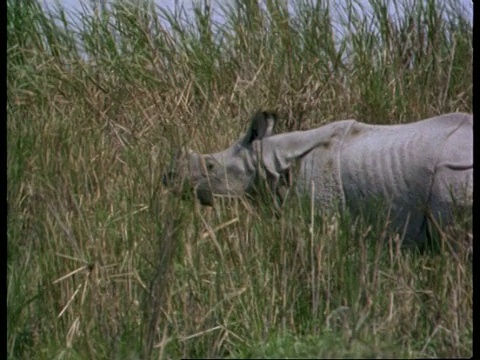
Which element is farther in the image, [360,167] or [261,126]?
[261,126]

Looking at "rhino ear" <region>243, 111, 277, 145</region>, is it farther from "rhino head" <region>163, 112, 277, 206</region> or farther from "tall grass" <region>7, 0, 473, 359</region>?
"tall grass" <region>7, 0, 473, 359</region>

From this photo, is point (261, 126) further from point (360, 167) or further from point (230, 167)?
point (360, 167)

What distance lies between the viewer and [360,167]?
16.7 feet

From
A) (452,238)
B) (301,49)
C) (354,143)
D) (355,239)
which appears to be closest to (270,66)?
(301,49)

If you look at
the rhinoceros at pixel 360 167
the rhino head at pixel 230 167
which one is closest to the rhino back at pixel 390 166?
the rhinoceros at pixel 360 167

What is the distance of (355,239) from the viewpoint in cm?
484

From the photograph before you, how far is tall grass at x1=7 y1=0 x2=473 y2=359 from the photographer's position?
14.4ft

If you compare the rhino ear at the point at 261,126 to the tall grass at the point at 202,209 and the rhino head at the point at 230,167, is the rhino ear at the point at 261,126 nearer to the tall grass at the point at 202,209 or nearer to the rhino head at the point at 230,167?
the rhino head at the point at 230,167

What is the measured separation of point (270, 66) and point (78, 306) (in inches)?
96.7

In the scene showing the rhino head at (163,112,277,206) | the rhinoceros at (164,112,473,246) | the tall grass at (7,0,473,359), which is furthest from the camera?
the rhino head at (163,112,277,206)

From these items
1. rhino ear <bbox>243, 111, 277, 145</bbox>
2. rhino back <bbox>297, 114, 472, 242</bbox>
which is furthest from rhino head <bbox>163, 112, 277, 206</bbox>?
rhino back <bbox>297, 114, 472, 242</bbox>

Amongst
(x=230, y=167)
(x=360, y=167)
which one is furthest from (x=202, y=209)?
(x=360, y=167)

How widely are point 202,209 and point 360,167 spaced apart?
84 cm
